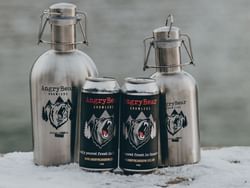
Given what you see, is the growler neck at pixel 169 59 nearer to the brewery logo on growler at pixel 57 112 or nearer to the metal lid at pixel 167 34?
the metal lid at pixel 167 34

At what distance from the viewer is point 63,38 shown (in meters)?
1.68

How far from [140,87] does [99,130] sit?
0.39ft

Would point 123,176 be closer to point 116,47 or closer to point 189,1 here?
point 116,47

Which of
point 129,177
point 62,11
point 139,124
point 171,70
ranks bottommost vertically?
point 129,177

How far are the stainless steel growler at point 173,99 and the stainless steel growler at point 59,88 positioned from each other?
0.15 metres

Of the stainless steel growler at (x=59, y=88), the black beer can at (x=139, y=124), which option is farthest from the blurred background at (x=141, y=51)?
the black beer can at (x=139, y=124)

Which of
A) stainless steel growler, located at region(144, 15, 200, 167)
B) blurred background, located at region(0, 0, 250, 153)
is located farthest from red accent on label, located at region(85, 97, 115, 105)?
blurred background, located at region(0, 0, 250, 153)

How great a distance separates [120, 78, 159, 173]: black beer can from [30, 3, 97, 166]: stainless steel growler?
0.11 metres

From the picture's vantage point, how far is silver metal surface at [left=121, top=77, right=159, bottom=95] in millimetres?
1597

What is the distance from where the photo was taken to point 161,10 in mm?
6805

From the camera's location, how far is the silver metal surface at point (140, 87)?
62.9 inches

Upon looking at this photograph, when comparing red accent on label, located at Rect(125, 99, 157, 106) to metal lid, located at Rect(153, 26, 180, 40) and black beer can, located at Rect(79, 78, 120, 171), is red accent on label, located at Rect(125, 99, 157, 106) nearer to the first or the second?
black beer can, located at Rect(79, 78, 120, 171)

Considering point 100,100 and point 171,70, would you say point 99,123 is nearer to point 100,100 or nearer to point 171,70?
point 100,100

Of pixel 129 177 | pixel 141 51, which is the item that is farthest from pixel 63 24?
pixel 141 51
